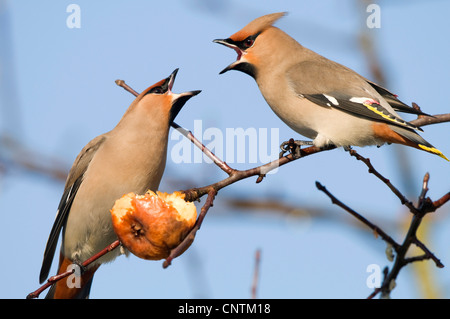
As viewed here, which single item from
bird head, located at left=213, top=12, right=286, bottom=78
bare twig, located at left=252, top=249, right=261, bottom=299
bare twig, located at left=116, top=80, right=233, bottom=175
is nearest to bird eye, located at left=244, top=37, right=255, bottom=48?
bird head, located at left=213, top=12, right=286, bottom=78

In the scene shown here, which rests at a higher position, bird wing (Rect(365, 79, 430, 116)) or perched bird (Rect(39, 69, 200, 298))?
bird wing (Rect(365, 79, 430, 116))

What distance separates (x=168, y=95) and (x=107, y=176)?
62cm

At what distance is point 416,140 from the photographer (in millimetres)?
3279

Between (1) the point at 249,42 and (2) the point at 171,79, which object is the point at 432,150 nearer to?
(1) the point at 249,42

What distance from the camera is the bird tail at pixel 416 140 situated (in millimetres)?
3195

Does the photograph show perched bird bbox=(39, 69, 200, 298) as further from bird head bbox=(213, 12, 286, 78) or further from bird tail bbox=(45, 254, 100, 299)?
bird head bbox=(213, 12, 286, 78)

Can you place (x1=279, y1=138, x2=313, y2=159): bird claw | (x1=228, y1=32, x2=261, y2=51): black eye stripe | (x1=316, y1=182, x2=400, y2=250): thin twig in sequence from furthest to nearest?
(x1=228, y1=32, x2=261, y2=51): black eye stripe → (x1=279, y1=138, x2=313, y2=159): bird claw → (x1=316, y1=182, x2=400, y2=250): thin twig

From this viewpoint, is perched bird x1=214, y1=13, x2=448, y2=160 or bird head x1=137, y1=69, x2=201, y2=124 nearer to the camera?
perched bird x1=214, y1=13, x2=448, y2=160

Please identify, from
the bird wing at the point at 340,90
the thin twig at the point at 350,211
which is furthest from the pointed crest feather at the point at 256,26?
the thin twig at the point at 350,211

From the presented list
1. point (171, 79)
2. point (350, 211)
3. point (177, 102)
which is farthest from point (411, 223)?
point (171, 79)

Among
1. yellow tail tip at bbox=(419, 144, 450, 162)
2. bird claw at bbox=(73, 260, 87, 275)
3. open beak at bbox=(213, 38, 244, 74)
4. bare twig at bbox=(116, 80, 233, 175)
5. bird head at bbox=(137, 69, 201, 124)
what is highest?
open beak at bbox=(213, 38, 244, 74)

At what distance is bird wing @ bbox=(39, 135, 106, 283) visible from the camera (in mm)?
3848

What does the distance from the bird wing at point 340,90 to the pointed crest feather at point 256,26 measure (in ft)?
1.07
